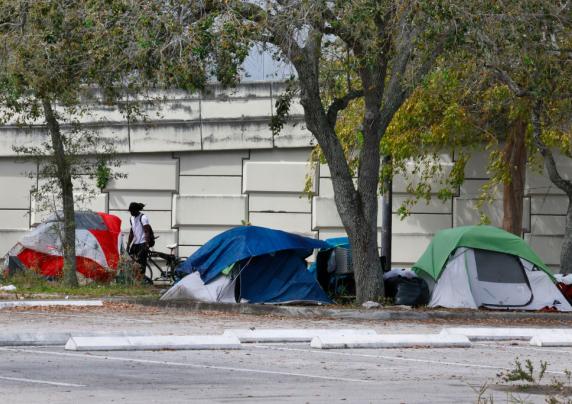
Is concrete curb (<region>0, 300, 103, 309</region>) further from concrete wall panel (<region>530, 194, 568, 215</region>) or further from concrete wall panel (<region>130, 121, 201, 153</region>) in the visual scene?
concrete wall panel (<region>530, 194, 568, 215</region>)

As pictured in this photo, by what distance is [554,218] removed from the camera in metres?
28.1

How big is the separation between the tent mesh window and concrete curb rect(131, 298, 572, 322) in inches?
42.3

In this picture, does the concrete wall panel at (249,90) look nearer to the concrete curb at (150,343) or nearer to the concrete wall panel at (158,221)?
the concrete wall panel at (158,221)

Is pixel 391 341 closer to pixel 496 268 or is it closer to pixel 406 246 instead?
pixel 496 268

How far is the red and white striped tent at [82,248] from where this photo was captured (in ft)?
88.0

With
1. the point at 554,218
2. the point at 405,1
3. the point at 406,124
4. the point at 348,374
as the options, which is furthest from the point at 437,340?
the point at 554,218

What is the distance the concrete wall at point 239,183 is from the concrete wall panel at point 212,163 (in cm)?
2

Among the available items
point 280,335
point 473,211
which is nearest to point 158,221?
point 473,211

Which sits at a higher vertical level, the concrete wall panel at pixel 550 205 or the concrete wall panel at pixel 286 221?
the concrete wall panel at pixel 550 205

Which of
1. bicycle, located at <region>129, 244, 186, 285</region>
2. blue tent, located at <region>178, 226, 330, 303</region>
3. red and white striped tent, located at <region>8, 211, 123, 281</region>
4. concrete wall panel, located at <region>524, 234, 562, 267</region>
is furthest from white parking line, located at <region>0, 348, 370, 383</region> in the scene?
concrete wall panel, located at <region>524, 234, 562, 267</region>

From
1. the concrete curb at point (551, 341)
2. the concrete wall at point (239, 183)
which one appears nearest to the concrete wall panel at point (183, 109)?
the concrete wall at point (239, 183)

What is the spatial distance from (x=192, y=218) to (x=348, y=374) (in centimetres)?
1814

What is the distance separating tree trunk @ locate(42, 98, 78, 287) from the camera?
2394cm

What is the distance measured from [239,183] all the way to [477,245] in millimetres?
8695
